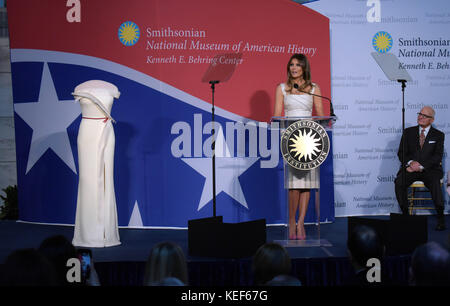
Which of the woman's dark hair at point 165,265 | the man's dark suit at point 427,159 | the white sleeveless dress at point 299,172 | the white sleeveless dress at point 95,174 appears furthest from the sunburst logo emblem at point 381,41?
the woman's dark hair at point 165,265

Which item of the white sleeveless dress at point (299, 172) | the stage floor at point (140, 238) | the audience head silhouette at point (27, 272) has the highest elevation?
the white sleeveless dress at point (299, 172)

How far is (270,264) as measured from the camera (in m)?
2.00

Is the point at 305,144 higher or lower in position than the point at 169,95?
lower

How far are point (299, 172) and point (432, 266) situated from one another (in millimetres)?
2662

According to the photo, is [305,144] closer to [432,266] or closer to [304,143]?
[304,143]

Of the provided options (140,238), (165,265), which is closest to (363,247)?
(165,265)

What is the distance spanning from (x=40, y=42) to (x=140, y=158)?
1850 millimetres

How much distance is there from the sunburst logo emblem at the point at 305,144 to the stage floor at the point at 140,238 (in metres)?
0.74

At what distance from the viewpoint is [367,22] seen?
20.6 feet

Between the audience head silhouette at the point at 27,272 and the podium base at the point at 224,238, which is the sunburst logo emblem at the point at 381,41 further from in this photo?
the audience head silhouette at the point at 27,272

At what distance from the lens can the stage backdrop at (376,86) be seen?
20.5 feet

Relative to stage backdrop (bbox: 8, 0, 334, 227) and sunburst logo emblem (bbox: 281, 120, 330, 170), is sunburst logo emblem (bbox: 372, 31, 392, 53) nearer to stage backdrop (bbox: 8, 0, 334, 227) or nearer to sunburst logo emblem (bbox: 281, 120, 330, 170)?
stage backdrop (bbox: 8, 0, 334, 227)

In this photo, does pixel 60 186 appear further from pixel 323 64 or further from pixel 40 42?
pixel 323 64

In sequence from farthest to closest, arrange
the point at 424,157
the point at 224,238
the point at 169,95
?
the point at 424,157, the point at 169,95, the point at 224,238
